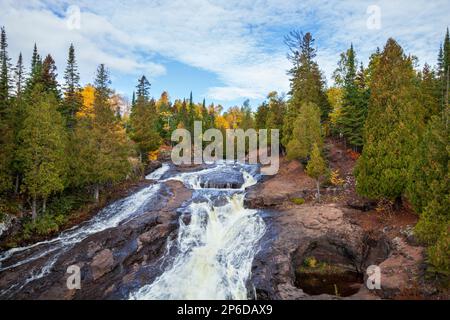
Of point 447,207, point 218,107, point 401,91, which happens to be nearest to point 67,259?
point 447,207

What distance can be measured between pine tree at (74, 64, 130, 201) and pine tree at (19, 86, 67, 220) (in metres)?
2.63

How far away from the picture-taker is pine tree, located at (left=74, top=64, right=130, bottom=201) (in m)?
26.9

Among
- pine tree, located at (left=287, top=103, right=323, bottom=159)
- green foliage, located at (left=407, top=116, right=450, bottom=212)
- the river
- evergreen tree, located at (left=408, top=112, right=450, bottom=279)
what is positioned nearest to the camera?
evergreen tree, located at (left=408, top=112, right=450, bottom=279)

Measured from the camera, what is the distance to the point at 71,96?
126ft

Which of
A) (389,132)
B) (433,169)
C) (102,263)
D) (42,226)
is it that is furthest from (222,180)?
(433,169)

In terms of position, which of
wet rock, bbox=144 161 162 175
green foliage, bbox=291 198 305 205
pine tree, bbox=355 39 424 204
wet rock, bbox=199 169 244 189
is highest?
pine tree, bbox=355 39 424 204

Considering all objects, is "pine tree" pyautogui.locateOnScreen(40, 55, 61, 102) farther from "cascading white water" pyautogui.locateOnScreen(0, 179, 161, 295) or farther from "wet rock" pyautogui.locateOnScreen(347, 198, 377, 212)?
"wet rock" pyautogui.locateOnScreen(347, 198, 377, 212)

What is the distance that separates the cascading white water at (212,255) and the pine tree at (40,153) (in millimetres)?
11449

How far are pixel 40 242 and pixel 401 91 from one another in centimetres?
2744

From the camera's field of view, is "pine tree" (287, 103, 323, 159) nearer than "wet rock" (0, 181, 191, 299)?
No

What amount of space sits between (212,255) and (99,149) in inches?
662

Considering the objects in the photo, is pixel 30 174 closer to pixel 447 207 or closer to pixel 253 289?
pixel 253 289

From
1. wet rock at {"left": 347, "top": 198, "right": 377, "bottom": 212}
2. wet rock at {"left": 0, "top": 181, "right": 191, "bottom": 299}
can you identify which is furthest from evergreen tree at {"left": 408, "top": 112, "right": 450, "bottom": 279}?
wet rock at {"left": 0, "top": 181, "right": 191, "bottom": 299}

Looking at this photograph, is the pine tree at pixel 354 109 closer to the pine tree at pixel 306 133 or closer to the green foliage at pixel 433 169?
the pine tree at pixel 306 133
